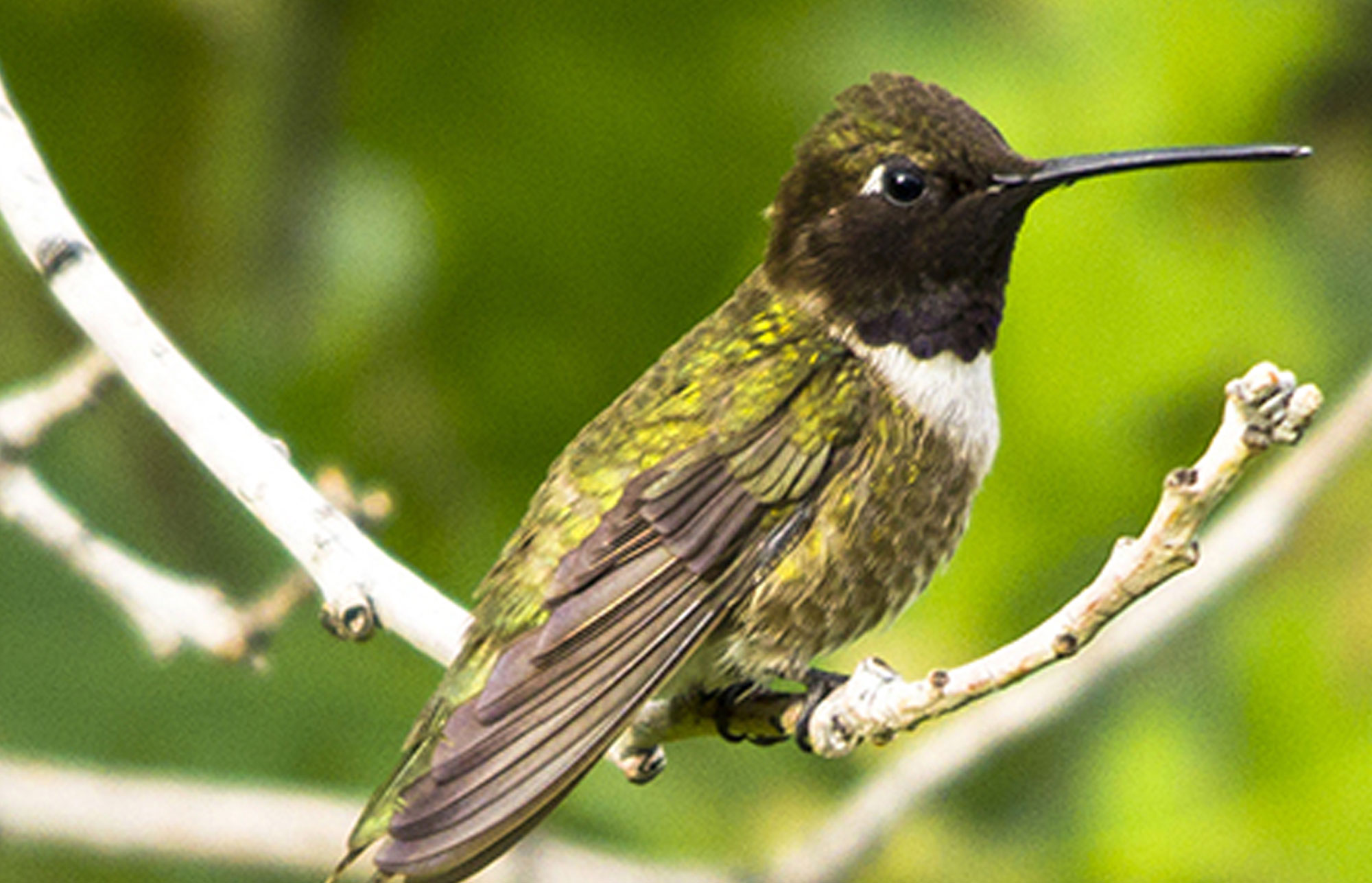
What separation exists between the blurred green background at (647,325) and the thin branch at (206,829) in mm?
203

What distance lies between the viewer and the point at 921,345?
2977 millimetres

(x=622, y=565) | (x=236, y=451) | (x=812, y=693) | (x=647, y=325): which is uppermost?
(x=647, y=325)

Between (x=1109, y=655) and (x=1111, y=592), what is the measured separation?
1.63 metres

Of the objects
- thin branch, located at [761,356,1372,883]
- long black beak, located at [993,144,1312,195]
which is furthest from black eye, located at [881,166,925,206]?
thin branch, located at [761,356,1372,883]

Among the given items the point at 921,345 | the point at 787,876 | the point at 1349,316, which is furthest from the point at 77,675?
the point at 1349,316

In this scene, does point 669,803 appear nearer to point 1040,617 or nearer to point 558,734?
point 1040,617

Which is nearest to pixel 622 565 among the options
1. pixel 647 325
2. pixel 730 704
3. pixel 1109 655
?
pixel 730 704

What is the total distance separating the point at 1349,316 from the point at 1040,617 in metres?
1.23

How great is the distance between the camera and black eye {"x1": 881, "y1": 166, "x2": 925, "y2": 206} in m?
2.91

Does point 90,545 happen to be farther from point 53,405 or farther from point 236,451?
point 236,451

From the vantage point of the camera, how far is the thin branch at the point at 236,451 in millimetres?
2605

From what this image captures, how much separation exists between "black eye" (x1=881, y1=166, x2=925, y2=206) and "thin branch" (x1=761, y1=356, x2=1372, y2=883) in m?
0.90

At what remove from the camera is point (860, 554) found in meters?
2.91

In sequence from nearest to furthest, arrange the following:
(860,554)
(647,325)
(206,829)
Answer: (860,554) → (206,829) → (647,325)
